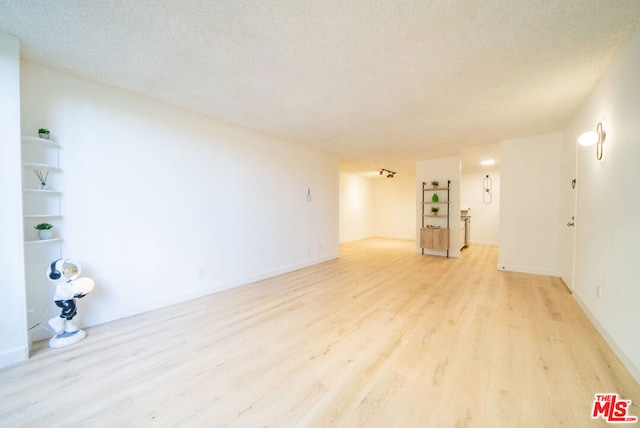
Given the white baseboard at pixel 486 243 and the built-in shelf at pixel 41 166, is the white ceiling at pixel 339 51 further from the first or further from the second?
the white baseboard at pixel 486 243

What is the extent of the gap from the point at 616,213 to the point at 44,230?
Result: 16.9 feet

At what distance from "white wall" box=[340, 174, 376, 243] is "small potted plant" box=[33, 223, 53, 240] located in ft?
23.9

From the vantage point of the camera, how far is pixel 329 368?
6.20ft

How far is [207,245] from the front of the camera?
140 inches

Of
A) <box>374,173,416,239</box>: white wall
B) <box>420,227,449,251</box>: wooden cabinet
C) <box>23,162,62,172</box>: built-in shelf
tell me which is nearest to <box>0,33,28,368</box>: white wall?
<box>23,162,62,172</box>: built-in shelf

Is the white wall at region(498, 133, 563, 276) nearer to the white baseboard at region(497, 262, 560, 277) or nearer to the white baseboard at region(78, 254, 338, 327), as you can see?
the white baseboard at region(497, 262, 560, 277)

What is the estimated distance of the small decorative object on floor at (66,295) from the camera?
7.35ft

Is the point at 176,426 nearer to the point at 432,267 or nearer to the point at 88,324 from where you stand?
the point at 88,324

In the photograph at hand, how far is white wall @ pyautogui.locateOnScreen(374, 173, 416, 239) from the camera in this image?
31.9 feet

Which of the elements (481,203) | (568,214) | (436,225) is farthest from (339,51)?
(481,203)

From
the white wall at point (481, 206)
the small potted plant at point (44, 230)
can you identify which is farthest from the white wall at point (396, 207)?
the small potted plant at point (44, 230)

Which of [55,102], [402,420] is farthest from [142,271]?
[402,420]

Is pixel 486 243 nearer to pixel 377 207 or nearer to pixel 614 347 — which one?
pixel 377 207

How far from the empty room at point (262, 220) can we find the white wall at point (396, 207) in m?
5.42
